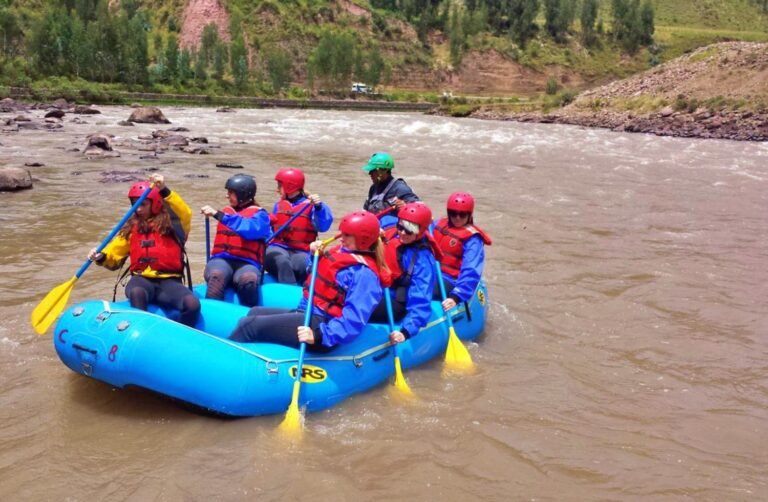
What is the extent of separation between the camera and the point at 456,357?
5.03 meters

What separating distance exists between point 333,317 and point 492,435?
1.30 metres

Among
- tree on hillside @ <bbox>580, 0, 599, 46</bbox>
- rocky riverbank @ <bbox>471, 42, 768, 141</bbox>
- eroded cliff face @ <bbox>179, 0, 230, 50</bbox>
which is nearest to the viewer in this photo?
rocky riverbank @ <bbox>471, 42, 768, 141</bbox>

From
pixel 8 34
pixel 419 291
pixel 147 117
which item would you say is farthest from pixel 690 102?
pixel 8 34

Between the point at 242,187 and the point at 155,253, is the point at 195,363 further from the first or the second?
the point at 242,187

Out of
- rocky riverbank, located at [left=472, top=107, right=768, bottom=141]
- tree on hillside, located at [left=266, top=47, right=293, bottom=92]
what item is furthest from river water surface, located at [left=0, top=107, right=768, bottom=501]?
tree on hillside, located at [left=266, top=47, right=293, bottom=92]

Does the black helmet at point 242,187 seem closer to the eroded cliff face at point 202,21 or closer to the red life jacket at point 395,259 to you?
the red life jacket at point 395,259

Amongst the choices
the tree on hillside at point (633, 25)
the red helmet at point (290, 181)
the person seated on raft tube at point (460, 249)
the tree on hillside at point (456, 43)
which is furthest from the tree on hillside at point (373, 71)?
the person seated on raft tube at point (460, 249)

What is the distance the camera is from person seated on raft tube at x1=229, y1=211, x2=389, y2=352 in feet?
13.5

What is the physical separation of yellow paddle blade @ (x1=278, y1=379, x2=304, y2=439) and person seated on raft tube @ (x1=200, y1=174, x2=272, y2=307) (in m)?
1.32

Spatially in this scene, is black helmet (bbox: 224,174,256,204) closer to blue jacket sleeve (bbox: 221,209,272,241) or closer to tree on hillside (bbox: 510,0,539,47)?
blue jacket sleeve (bbox: 221,209,272,241)

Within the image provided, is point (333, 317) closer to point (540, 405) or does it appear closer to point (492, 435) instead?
point (492, 435)

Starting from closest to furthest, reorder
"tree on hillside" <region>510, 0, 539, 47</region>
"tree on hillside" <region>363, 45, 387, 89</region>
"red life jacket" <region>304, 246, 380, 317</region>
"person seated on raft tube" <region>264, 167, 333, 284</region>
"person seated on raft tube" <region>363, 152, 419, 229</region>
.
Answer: "red life jacket" <region>304, 246, 380, 317</region>
"person seated on raft tube" <region>264, 167, 333, 284</region>
"person seated on raft tube" <region>363, 152, 419, 229</region>
"tree on hillside" <region>363, 45, 387, 89</region>
"tree on hillside" <region>510, 0, 539, 47</region>

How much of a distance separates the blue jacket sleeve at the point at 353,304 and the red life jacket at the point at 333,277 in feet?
0.14

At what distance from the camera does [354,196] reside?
12727 mm
